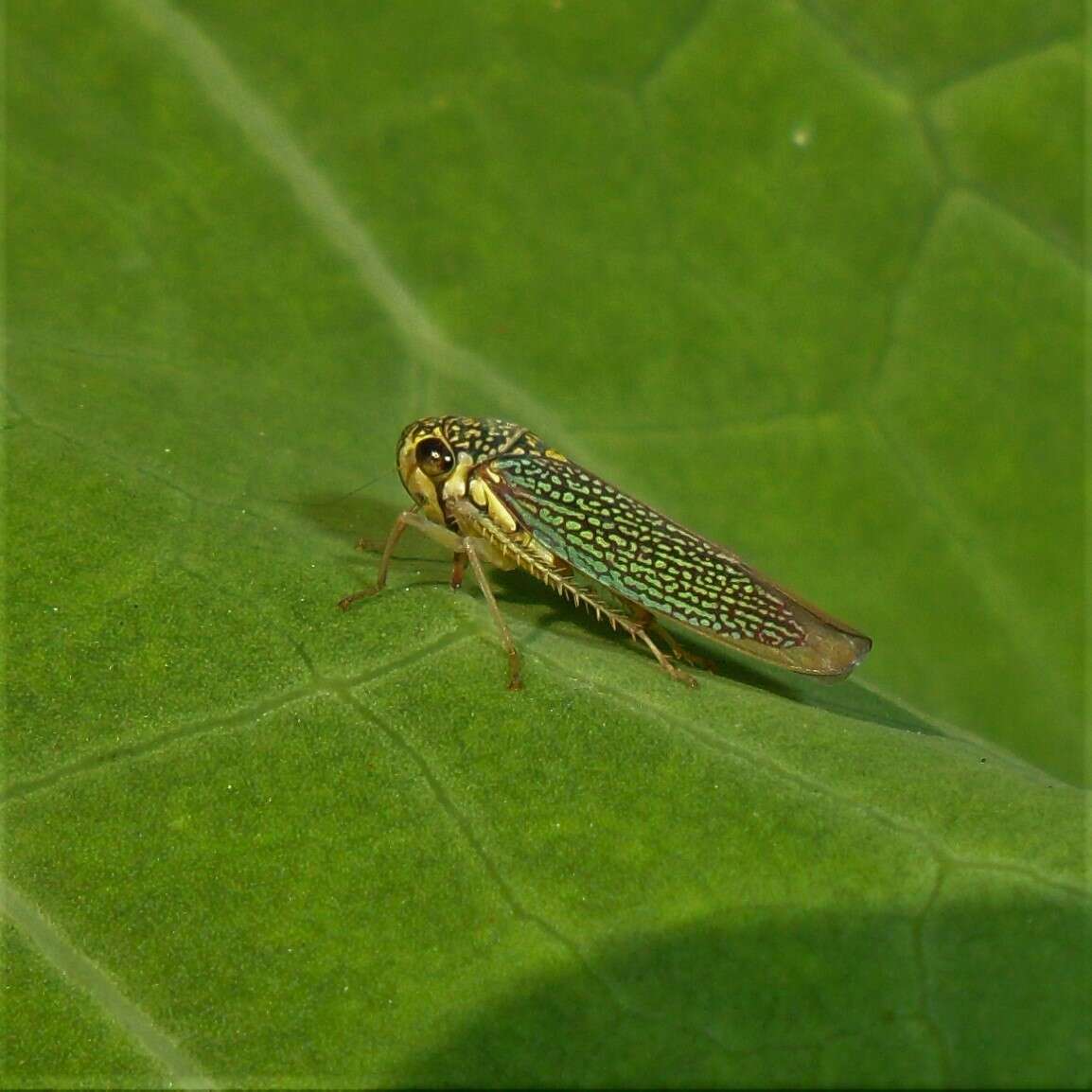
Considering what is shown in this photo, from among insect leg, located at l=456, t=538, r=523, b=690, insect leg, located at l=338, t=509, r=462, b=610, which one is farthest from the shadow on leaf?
insect leg, located at l=338, t=509, r=462, b=610

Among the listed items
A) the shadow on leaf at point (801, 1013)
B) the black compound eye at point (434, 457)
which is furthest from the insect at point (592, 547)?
the shadow on leaf at point (801, 1013)

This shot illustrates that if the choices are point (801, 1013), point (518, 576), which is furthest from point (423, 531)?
point (801, 1013)

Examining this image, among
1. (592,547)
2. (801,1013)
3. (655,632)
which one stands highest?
(801,1013)

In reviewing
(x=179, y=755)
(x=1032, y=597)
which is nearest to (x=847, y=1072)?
(x=179, y=755)

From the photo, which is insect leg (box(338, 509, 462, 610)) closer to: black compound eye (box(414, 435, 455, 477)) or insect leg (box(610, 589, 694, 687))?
black compound eye (box(414, 435, 455, 477))

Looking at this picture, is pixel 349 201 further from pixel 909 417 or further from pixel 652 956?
pixel 652 956

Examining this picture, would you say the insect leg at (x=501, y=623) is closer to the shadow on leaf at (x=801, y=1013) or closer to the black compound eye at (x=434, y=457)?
the black compound eye at (x=434, y=457)

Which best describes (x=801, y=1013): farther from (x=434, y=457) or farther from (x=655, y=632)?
(x=434, y=457)
